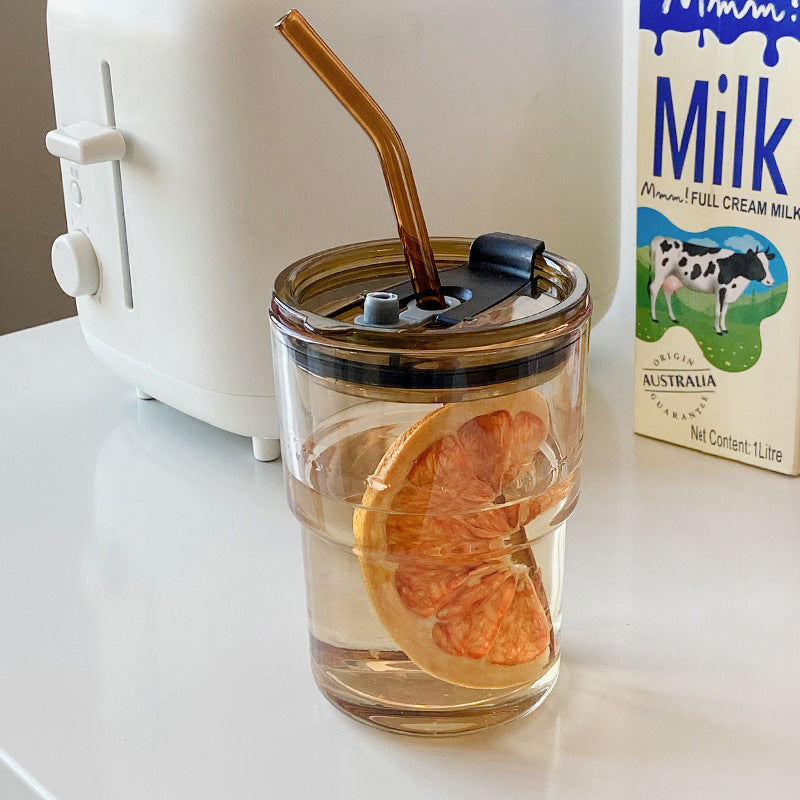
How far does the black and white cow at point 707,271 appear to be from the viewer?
56cm

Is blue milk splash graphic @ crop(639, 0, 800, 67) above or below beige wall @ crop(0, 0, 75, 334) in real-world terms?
above

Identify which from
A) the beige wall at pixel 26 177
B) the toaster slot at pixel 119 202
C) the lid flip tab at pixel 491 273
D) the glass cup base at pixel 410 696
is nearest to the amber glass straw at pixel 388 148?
the lid flip tab at pixel 491 273

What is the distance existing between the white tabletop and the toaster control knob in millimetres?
84

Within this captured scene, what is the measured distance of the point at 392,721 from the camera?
1.30 feet

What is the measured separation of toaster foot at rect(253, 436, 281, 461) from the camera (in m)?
0.62

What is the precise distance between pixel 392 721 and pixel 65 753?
0.38ft

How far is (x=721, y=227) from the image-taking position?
1.86 feet

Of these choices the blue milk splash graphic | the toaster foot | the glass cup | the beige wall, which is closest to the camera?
the glass cup

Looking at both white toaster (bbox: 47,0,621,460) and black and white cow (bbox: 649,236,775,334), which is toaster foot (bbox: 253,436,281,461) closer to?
white toaster (bbox: 47,0,621,460)

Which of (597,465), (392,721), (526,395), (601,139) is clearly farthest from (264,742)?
(601,139)

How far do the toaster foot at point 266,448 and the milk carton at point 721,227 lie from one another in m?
0.20

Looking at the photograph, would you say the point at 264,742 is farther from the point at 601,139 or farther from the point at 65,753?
the point at 601,139

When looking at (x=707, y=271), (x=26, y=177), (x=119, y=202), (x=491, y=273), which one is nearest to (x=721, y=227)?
(x=707, y=271)

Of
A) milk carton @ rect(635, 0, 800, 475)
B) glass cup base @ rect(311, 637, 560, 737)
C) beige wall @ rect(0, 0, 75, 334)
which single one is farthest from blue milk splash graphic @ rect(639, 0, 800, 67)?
beige wall @ rect(0, 0, 75, 334)
